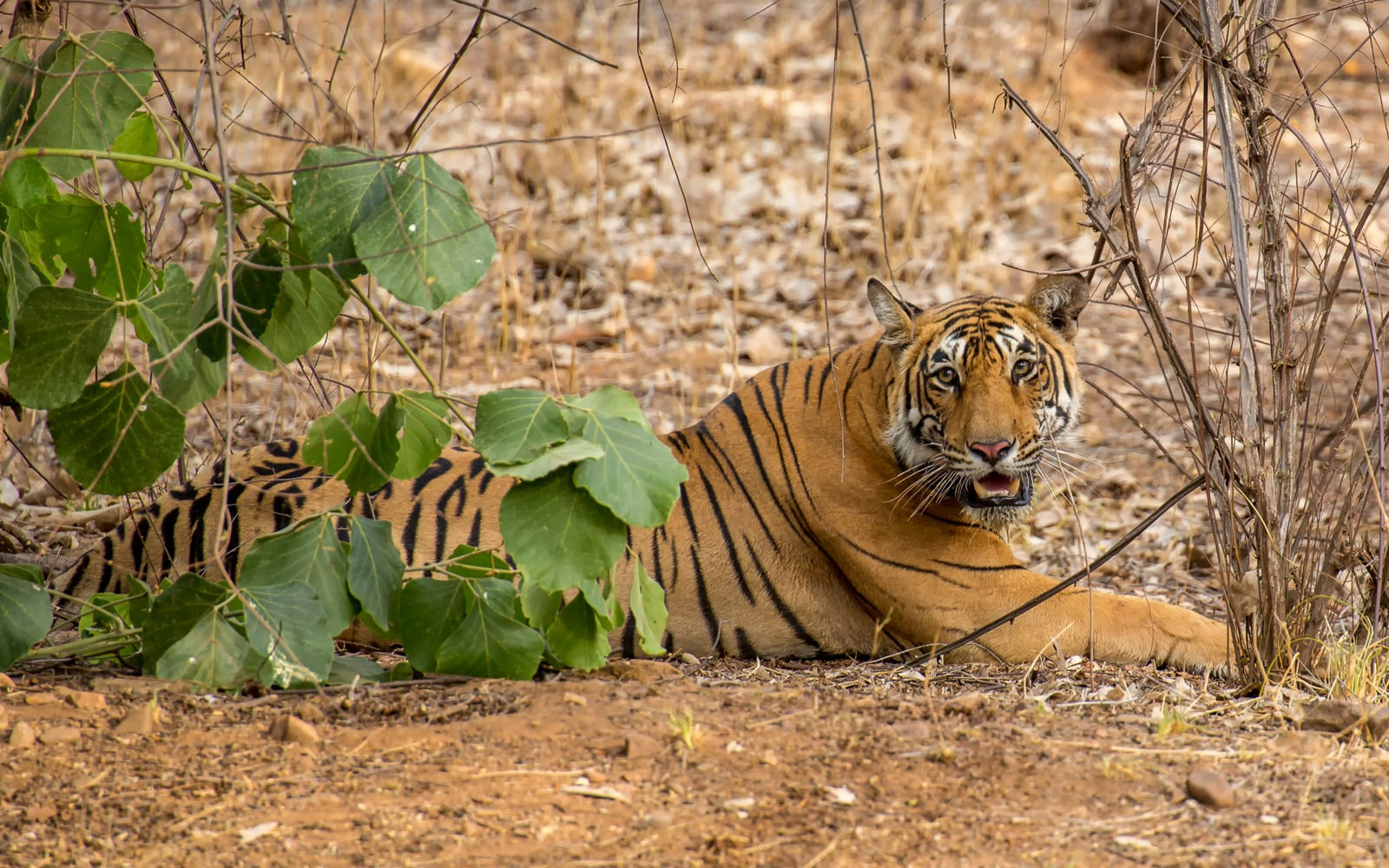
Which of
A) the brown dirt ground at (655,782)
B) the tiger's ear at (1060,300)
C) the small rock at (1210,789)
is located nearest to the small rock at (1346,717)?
the brown dirt ground at (655,782)

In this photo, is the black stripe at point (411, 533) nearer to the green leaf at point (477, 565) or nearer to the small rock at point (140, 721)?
the green leaf at point (477, 565)

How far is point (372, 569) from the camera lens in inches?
124

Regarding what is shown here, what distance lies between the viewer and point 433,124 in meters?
10.2

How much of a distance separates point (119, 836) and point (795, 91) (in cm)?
919

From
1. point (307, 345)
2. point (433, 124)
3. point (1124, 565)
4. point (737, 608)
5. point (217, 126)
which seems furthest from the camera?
point (433, 124)

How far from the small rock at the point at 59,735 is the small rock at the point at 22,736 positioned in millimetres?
24

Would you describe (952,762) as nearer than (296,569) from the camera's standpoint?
Yes

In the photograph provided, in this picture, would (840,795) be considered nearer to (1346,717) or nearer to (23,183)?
(1346,717)

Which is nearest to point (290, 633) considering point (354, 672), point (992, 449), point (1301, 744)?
point (354, 672)

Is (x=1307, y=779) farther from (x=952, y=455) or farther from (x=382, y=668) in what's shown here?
(x=382, y=668)

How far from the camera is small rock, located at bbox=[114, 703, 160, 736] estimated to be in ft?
9.08

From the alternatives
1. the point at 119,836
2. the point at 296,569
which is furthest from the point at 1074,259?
the point at 119,836

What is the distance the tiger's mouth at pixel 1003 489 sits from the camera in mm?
4043

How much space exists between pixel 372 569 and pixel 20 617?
816 millimetres
